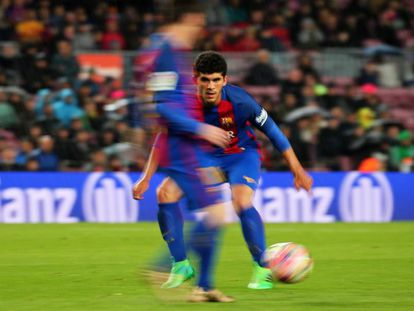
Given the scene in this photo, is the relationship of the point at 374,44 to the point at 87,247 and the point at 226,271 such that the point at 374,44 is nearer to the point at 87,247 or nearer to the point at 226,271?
the point at 87,247

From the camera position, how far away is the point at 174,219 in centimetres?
761

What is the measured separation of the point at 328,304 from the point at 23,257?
453 cm

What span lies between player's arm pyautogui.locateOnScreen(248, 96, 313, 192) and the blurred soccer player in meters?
0.82

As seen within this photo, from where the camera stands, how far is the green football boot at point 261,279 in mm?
8070

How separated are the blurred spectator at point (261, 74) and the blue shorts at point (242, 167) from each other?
1002cm

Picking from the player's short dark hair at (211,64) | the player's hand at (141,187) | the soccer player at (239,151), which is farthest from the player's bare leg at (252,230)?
the player's short dark hair at (211,64)

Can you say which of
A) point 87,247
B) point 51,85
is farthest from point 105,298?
point 51,85

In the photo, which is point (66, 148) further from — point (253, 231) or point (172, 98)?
point (172, 98)

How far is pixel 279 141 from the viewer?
25.9 feet

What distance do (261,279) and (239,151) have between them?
1060 mm

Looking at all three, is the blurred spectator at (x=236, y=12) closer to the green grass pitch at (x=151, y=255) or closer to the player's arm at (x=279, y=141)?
the green grass pitch at (x=151, y=255)

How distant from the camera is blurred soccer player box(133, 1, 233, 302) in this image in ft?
21.8

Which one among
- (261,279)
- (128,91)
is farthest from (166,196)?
(128,91)

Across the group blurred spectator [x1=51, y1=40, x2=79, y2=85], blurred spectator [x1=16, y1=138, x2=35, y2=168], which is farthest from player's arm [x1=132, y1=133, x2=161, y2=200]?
blurred spectator [x1=51, y1=40, x2=79, y2=85]
